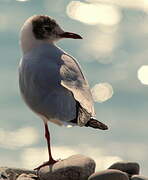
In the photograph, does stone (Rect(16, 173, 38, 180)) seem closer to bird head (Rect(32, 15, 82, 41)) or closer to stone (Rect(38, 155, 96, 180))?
stone (Rect(38, 155, 96, 180))

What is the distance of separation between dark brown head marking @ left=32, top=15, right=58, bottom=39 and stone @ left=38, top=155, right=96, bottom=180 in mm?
2623

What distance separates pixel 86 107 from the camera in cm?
1141

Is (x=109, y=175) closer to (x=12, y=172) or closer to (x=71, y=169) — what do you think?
(x=71, y=169)

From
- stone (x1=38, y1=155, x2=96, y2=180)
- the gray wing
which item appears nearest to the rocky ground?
stone (x1=38, y1=155, x2=96, y2=180)

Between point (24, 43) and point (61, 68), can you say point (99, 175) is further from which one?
point (24, 43)

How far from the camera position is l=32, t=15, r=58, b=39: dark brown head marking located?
1331 centimetres

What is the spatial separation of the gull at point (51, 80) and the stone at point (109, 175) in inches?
33.3

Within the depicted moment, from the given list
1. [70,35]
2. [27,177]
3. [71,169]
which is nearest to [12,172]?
[27,177]

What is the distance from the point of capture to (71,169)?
12016 millimetres

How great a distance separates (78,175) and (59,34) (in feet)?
10.0

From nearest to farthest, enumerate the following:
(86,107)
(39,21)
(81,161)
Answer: (86,107), (81,161), (39,21)

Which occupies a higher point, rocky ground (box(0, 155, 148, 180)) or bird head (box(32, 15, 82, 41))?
bird head (box(32, 15, 82, 41))

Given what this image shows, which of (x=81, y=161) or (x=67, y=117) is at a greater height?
(x=67, y=117)

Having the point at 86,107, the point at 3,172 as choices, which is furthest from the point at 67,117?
the point at 3,172
